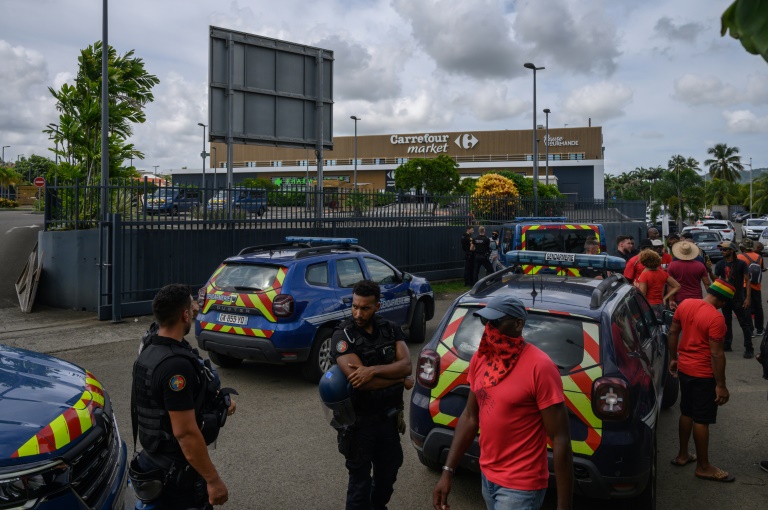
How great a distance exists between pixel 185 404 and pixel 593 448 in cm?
249

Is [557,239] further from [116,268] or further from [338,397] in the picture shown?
[338,397]

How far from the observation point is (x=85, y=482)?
327 centimetres

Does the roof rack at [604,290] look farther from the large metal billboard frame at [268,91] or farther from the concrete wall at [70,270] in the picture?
the large metal billboard frame at [268,91]

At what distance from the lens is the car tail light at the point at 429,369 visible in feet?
14.8

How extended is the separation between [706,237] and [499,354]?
27199mm

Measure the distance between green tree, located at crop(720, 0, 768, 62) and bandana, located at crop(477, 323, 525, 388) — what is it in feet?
6.10

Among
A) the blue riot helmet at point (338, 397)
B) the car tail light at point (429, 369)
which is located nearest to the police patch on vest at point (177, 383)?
the blue riot helmet at point (338, 397)

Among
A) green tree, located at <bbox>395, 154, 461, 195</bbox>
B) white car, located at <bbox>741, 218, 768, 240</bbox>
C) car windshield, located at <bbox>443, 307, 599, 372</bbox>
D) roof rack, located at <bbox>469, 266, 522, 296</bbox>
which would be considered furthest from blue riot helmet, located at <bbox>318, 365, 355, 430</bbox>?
green tree, located at <bbox>395, 154, 461, 195</bbox>

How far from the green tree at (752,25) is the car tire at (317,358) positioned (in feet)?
21.9

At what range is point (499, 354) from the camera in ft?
10.2

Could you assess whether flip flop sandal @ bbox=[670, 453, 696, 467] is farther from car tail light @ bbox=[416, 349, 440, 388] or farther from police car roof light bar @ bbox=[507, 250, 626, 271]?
car tail light @ bbox=[416, 349, 440, 388]

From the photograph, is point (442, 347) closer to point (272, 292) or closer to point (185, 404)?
point (185, 404)

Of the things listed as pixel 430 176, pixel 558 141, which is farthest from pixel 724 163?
pixel 430 176

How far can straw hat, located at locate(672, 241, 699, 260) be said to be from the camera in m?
8.92
